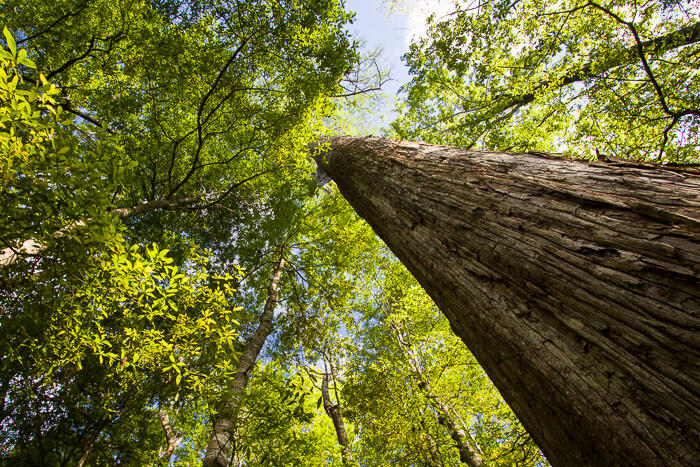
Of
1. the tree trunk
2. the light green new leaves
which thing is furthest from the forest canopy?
the tree trunk

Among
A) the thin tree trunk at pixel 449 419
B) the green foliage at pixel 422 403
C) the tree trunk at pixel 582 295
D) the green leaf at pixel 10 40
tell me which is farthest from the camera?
the green foliage at pixel 422 403

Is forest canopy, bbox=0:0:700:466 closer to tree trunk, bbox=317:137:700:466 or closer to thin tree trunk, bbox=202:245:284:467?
thin tree trunk, bbox=202:245:284:467

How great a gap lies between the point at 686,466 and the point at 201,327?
9.54 feet

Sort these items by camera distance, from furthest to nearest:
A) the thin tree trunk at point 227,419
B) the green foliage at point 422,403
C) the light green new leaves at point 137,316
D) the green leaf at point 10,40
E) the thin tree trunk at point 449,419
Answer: the green foliage at point 422,403 → the thin tree trunk at point 449,419 → the thin tree trunk at point 227,419 → the light green new leaves at point 137,316 → the green leaf at point 10,40

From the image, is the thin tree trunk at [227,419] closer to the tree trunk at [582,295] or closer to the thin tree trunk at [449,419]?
the tree trunk at [582,295]

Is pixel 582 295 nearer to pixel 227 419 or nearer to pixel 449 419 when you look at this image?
pixel 227 419

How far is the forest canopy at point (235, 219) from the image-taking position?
7.77 ft

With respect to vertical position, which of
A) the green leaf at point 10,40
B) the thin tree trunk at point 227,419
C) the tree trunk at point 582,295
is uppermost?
the green leaf at point 10,40

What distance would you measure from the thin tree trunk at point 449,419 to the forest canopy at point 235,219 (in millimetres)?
46

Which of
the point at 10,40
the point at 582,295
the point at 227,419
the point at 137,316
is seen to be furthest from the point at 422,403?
the point at 10,40

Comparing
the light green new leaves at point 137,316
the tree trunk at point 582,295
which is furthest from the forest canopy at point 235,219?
the tree trunk at point 582,295

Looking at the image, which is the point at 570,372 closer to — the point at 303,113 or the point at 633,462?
the point at 633,462

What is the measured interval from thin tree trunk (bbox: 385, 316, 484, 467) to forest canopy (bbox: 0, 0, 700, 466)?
0.05 metres

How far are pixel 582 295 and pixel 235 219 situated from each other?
7750mm
